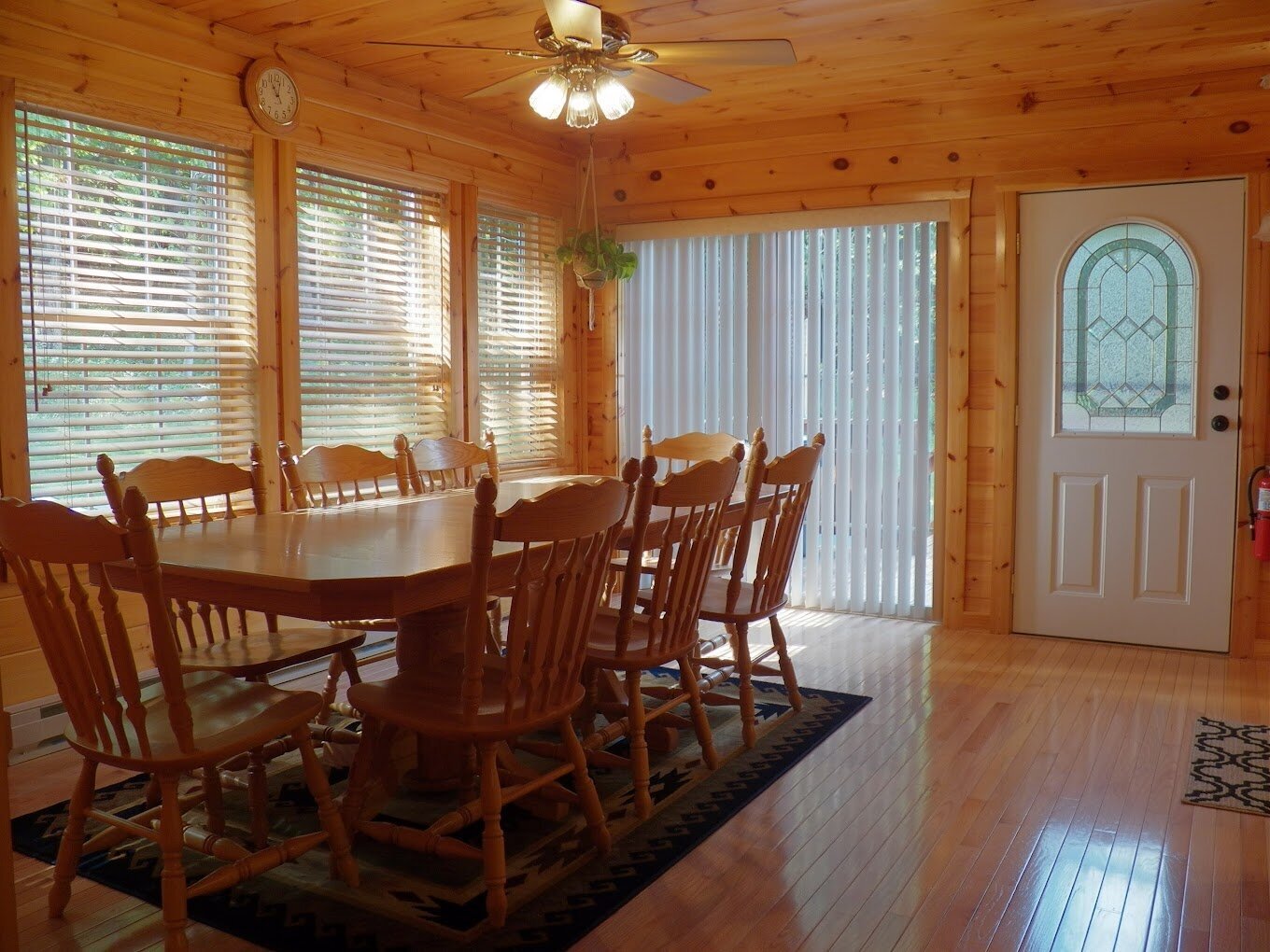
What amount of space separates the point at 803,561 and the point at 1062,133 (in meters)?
2.31

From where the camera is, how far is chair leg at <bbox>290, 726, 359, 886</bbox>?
240 centimetres

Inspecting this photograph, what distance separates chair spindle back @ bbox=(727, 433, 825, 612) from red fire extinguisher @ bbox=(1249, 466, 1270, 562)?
2105mm

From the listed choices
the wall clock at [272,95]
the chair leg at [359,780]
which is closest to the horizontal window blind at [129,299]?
the wall clock at [272,95]

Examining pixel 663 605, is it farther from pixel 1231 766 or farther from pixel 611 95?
pixel 1231 766

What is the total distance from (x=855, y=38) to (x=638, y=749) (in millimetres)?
2798

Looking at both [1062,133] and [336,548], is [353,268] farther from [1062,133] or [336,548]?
[1062,133]

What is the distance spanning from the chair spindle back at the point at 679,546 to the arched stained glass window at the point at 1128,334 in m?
2.40

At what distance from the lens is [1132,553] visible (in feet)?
15.7

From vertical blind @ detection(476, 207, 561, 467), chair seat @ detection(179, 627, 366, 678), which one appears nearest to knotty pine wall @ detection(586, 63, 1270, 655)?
vertical blind @ detection(476, 207, 561, 467)

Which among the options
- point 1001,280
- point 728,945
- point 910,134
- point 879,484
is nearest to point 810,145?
point 910,134

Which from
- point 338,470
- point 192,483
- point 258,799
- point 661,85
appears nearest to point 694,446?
point 338,470

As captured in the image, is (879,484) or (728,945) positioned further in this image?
(879,484)

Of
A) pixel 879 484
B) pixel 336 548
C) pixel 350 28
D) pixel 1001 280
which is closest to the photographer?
pixel 336 548

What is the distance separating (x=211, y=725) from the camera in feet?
7.57
